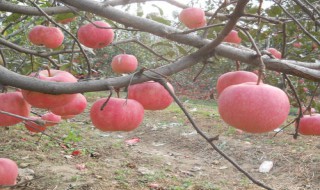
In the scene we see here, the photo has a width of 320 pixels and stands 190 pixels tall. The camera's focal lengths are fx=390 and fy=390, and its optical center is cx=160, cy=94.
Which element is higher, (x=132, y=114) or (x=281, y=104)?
(x=281, y=104)

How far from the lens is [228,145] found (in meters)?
4.58

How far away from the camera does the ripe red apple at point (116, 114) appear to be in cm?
124

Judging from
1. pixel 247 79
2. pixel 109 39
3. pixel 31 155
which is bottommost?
pixel 31 155

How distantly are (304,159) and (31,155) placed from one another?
8.84ft

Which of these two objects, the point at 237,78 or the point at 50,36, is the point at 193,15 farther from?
the point at 237,78

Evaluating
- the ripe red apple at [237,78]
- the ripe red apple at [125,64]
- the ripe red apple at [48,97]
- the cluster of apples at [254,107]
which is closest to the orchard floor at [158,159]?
the ripe red apple at [125,64]

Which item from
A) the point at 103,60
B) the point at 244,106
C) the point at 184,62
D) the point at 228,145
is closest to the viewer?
the point at 244,106

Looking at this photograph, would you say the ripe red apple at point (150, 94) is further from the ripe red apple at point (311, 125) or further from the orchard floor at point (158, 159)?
the orchard floor at point (158, 159)

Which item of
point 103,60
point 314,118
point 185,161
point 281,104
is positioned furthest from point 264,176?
point 103,60

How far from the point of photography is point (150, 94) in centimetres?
130

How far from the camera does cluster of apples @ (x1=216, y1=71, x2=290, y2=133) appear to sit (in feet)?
3.04

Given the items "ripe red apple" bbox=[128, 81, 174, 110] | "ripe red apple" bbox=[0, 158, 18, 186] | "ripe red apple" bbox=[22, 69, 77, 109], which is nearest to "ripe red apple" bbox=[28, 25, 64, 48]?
"ripe red apple" bbox=[0, 158, 18, 186]

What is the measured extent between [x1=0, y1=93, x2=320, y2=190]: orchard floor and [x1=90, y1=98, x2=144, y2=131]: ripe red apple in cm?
171

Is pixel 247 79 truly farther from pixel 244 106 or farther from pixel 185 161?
pixel 185 161
